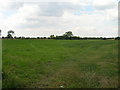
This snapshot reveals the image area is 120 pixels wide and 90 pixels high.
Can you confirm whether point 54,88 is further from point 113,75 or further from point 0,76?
point 113,75

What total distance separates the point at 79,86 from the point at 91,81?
1.03m

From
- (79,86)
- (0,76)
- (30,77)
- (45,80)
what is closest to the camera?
(79,86)

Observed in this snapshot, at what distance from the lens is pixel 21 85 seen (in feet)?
27.5

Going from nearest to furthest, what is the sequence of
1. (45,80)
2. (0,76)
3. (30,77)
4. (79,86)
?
(79,86)
(0,76)
(45,80)
(30,77)

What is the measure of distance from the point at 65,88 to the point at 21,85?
190 centimetres

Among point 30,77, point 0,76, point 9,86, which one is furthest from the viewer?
point 30,77

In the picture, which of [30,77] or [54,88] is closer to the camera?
[54,88]

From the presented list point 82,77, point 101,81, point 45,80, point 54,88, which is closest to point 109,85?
point 101,81

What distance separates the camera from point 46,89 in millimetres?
7961

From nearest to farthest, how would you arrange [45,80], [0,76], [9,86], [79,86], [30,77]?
[9,86] < [79,86] < [0,76] < [45,80] < [30,77]

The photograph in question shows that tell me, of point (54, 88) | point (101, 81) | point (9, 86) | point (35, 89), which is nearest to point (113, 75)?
point (101, 81)

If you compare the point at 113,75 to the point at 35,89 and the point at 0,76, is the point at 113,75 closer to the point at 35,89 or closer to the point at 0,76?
the point at 35,89

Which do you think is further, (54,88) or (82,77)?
(82,77)

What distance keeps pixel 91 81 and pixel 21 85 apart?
10.4 ft
